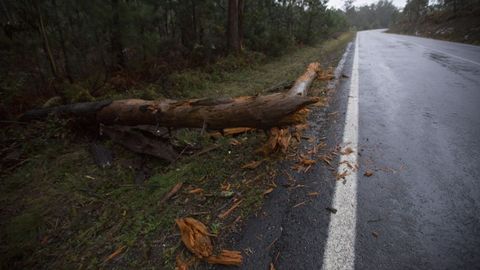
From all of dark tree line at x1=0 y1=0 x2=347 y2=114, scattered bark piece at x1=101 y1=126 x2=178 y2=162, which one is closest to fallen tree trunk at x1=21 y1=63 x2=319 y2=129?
scattered bark piece at x1=101 y1=126 x2=178 y2=162

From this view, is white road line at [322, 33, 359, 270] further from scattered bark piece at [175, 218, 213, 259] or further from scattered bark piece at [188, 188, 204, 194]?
scattered bark piece at [188, 188, 204, 194]

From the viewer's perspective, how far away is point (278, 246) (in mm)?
1692

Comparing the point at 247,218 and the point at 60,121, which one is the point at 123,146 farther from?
the point at 247,218

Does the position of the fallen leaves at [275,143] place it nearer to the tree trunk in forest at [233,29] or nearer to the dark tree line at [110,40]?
the dark tree line at [110,40]

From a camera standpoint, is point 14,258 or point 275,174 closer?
point 14,258

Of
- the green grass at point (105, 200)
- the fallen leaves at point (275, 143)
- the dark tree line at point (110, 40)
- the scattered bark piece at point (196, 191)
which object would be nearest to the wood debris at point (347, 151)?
the fallen leaves at point (275, 143)

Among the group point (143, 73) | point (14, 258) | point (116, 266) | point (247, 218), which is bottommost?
point (14, 258)

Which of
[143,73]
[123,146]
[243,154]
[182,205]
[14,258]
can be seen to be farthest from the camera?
[143,73]

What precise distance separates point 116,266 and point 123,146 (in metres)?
2.18

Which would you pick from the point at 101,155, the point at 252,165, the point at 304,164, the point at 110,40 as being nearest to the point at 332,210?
the point at 304,164

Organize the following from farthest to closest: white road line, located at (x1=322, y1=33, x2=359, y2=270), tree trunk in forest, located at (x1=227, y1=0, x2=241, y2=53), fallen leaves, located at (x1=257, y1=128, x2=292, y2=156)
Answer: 1. tree trunk in forest, located at (x1=227, y1=0, x2=241, y2=53)
2. fallen leaves, located at (x1=257, y1=128, x2=292, y2=156)
3. white road line, located at (x1=322, y1=33, x2=359, y2=270)

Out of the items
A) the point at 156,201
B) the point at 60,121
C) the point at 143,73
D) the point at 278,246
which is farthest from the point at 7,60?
the point at 278,246

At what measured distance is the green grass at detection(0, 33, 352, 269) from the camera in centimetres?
192

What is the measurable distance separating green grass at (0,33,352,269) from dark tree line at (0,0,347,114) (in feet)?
10.2
